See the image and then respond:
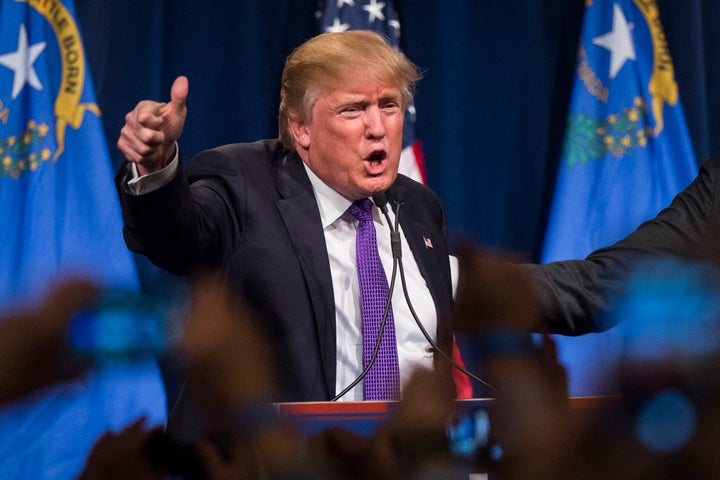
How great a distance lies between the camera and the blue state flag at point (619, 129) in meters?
3.37

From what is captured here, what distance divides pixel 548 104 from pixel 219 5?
1292 millimetres

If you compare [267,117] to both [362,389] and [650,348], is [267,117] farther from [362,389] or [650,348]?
[650,348]

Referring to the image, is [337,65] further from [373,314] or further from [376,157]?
[373,314]

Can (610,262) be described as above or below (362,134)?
below

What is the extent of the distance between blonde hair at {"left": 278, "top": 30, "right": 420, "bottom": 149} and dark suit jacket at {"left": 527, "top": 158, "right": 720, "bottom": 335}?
50 centimetres

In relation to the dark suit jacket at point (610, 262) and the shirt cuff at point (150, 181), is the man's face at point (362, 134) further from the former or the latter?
the shirt cuff at point (150, 181)

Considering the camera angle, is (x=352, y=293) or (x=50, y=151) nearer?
(x=352, y=293)

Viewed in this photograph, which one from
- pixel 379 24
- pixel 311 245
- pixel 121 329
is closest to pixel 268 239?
pixel 311 245

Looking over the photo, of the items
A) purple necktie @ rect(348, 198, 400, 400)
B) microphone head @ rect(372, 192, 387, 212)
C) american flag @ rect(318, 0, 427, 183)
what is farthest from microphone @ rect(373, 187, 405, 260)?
american flag @ rect(318, 0, 427, 183)

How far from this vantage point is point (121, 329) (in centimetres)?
32

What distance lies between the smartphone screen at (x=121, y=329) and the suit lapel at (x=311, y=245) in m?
1.25

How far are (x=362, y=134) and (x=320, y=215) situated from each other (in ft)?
0.61

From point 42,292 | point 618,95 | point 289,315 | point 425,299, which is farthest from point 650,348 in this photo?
point 618,95

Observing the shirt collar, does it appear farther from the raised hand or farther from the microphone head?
the raised hand
